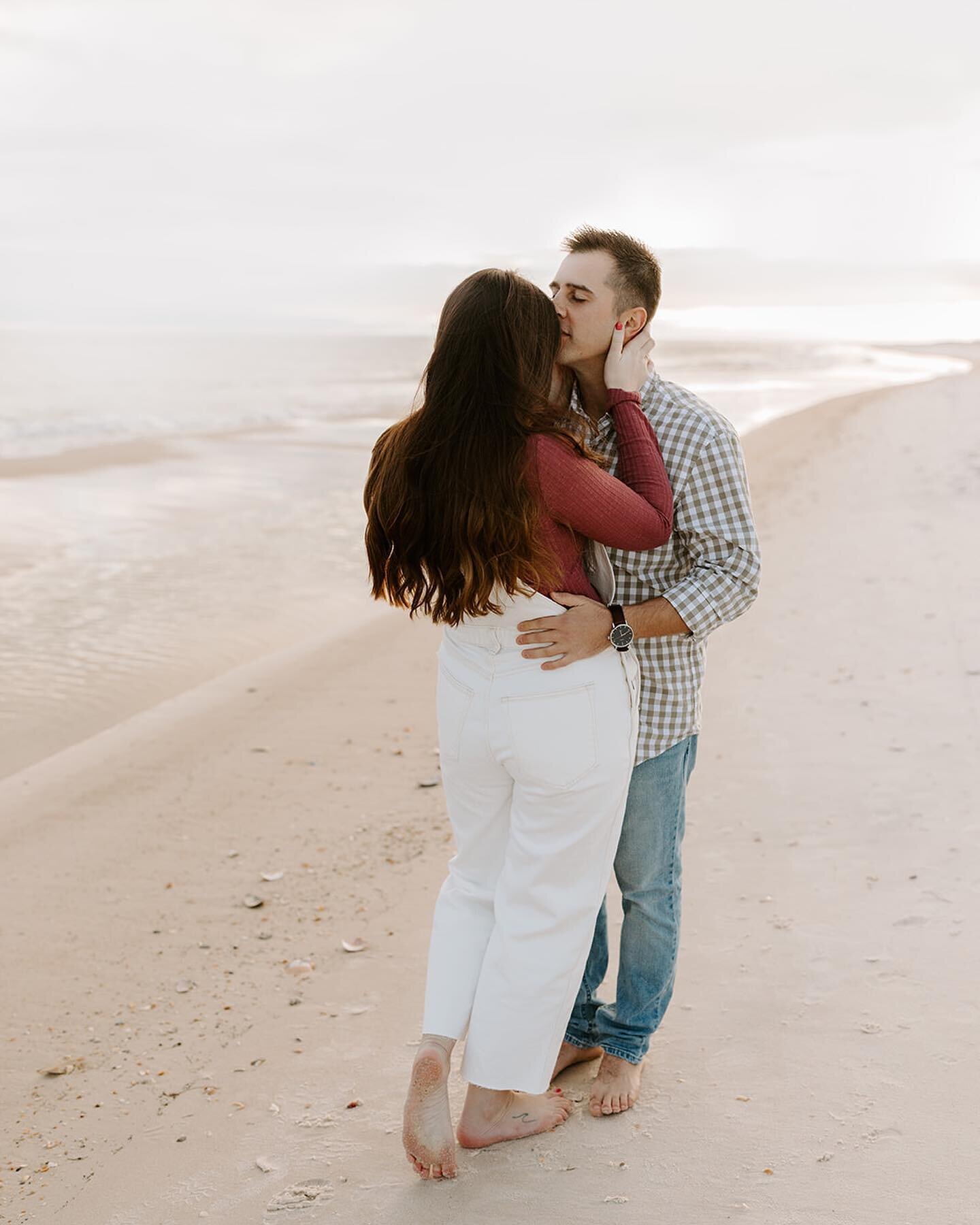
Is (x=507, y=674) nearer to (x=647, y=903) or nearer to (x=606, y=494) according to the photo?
(x=606, y=494)

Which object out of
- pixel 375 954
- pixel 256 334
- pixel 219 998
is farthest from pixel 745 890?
pixel 256 334

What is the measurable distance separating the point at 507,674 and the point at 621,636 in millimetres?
247

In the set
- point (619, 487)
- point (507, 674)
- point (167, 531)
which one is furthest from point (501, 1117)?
point (167, 531)

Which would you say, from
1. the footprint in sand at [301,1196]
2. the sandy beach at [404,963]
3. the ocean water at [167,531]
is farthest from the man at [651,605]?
the ocean water at [167,531]

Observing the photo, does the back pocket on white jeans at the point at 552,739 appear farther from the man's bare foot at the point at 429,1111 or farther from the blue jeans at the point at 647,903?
the man's bare foot at the point at 429,1111

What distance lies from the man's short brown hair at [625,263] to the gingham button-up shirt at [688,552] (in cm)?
19

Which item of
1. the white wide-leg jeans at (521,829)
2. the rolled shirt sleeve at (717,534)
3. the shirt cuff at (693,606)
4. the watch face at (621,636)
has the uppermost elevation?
the rolled shirt sleeve at (717,534)

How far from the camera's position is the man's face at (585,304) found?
239cm

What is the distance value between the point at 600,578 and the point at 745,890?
1.79m

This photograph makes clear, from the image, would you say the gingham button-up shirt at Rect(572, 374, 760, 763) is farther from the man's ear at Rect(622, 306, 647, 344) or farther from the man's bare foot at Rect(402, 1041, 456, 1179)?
the man's bare foot at Rect(402, 1041, 456, 1179)

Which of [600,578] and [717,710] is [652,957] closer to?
[600,578]

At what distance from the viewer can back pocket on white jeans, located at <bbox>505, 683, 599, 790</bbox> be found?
2293mm

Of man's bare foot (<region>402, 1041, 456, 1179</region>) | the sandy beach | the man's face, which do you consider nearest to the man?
the man's face

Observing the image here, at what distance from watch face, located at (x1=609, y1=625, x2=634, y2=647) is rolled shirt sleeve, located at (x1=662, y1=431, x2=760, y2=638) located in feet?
A: 0.41
